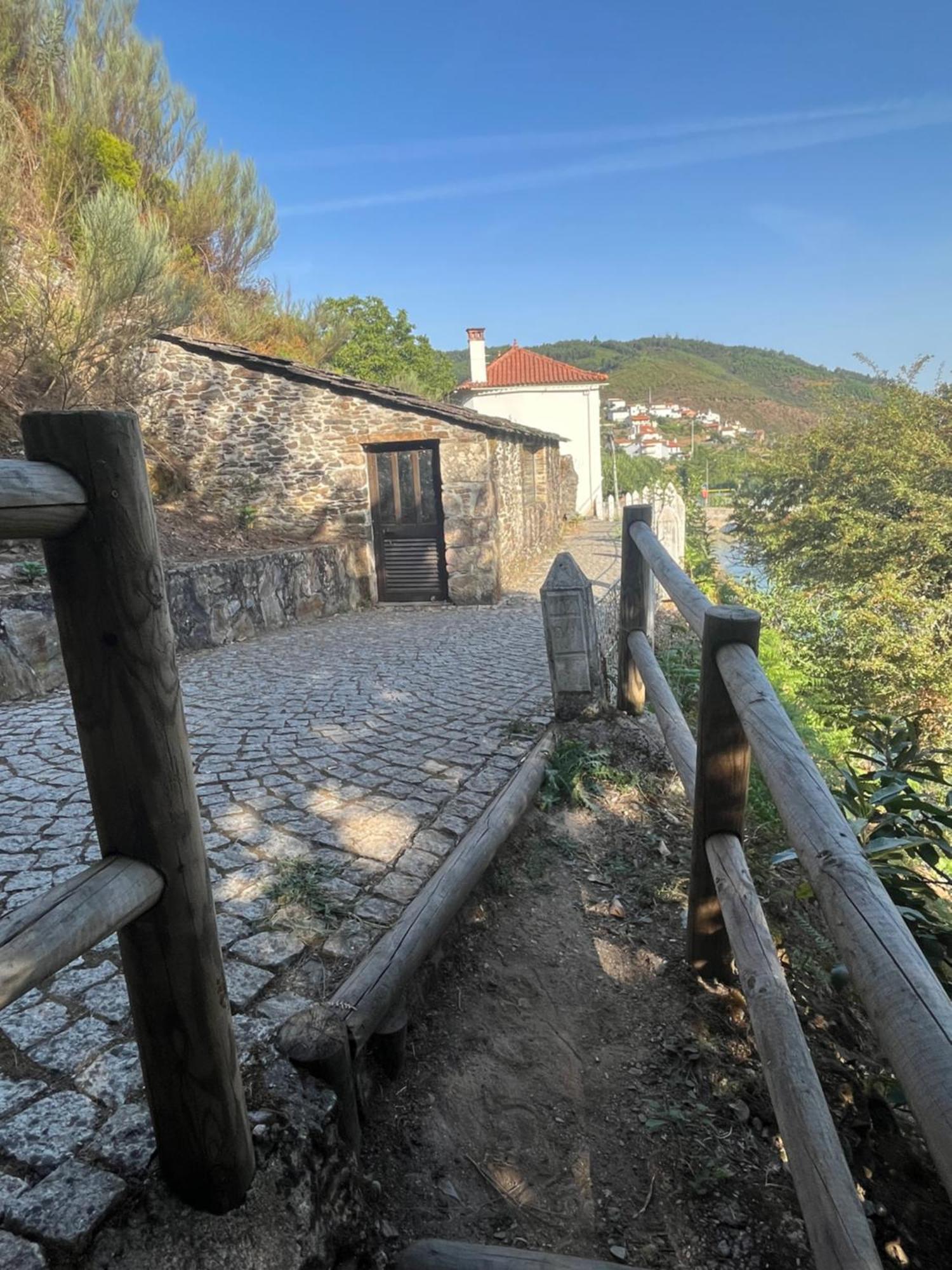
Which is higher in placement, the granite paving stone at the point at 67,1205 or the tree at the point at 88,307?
the tree at the point at 88,307

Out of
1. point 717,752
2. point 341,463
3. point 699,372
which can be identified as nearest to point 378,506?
point 341,463

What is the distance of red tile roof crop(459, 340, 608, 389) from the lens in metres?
25.8

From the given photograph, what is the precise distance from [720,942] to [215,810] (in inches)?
91.6

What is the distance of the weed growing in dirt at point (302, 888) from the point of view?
2701 mm

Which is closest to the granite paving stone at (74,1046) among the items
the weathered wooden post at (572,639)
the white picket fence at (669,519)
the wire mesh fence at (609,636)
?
the weathered wooden post at (572,639)

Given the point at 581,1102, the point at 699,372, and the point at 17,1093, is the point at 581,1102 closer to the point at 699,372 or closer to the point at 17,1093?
the point at 17,1093

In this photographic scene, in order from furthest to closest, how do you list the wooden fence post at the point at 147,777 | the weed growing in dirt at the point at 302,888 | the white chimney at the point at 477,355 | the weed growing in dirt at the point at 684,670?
the white chimney at the point at 477,355 → the weed growing in dirt at the point at 684,670 → the weed growing in dirt at the point at 302,888 → the wooden fence post at the point at 147,777

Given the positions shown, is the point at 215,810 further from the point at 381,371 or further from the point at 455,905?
the point at 381,371

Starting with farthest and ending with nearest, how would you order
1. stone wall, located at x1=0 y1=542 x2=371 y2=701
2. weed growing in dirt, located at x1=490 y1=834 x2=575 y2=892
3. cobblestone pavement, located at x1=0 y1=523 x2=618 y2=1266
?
stone wall, located at x1=0 y1=542 x2=371 y2=701
weed growing in dirt, located at x1=490 y1=834 x2=575 y2=892
cobblestone pavement, located at x1=0 y1=523 x2=618 y2=1266

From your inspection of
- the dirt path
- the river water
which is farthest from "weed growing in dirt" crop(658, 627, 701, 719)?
the river water

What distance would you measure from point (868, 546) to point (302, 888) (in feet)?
42.7

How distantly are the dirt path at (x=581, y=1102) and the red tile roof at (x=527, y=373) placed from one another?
24670 millimetres

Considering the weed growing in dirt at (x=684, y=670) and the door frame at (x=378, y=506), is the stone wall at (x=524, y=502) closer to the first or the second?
the door frame at (x=378, y=506)

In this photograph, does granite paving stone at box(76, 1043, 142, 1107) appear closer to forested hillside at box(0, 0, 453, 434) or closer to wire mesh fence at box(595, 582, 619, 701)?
wire mesh fence at box(595, 582, 619, 701)
